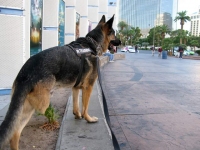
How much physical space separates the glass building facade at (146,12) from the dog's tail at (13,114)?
11779 centimetres

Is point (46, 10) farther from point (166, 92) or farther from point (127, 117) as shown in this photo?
point (127, 117)

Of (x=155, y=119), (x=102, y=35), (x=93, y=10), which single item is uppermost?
(x=93, y=10)

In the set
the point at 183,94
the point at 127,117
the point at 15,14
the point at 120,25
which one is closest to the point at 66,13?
the point at 15,14

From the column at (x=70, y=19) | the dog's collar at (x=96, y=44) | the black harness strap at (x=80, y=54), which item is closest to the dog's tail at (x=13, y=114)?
the black harness strap at (x=80, y=54)

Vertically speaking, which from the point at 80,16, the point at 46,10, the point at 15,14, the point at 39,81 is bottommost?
the point at 39,81

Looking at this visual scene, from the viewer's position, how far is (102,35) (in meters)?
4.07

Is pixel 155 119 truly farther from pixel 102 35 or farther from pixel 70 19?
pixel 70 19

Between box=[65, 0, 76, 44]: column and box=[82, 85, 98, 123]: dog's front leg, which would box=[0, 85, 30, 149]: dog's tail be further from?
box=[65, 0, 76, 44]: column

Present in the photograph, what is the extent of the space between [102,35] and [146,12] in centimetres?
13060

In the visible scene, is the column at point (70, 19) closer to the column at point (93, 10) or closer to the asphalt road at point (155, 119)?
the asphalt road at point (155, 119)

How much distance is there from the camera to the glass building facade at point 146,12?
117750 mm

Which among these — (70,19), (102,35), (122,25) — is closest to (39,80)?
(102,35)

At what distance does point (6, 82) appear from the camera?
6.26 metres

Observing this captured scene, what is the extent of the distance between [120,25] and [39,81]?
10894 cm
